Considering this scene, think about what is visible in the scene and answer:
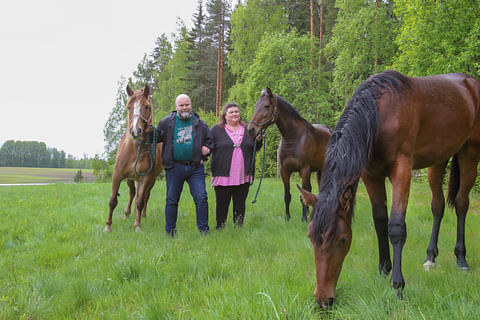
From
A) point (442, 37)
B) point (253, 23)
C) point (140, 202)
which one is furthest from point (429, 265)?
point (253, 23)

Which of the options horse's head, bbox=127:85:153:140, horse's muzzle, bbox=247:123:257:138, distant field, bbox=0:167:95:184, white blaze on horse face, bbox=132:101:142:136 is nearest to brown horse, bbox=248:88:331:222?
horse's muzzle, bbox=247:123:257:138

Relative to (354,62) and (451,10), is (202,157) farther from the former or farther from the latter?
(354,62)

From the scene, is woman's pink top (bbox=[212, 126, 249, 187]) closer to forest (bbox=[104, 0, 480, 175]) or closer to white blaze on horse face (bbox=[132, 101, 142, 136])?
white blaze on horse face (bbox=[132, 101, 142, 136])

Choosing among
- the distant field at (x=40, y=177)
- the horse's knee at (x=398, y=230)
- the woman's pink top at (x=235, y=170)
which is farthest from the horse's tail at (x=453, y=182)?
the distant field at (x=40, y=177)

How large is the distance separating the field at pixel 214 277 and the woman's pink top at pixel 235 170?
2.49 ft

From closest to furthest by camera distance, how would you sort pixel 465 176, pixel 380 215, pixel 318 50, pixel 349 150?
pixel 349 150 < pixel 380 215 < pixel 465 176 < pixel 318 50

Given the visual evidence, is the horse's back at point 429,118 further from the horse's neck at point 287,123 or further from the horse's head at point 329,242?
the horse's neck at point 287,123

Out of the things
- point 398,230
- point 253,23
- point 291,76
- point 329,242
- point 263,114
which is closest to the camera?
point 329,242

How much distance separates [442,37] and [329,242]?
Result: 10722 millimetres

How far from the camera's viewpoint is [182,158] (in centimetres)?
455

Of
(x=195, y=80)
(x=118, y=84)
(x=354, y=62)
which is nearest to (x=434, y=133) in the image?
(x=354, y=62)

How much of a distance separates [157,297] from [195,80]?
26.2 meters

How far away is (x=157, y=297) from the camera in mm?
2160

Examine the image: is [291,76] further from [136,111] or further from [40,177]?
[40,177]
